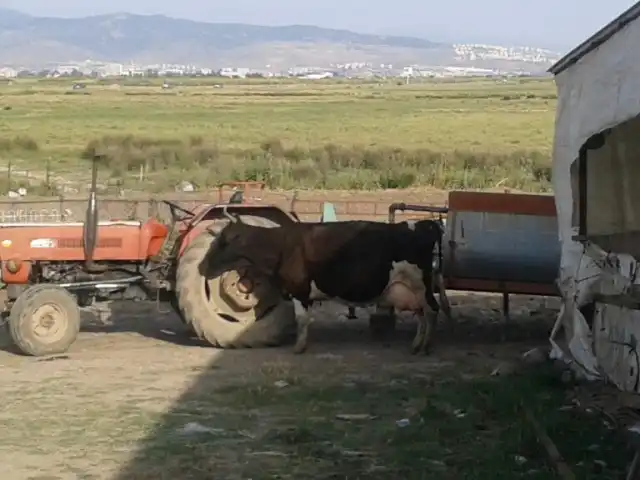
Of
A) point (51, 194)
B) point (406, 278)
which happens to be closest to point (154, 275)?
point (406, 278)

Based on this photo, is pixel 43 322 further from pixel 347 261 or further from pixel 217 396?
pixel 347 261

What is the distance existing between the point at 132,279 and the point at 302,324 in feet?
5.90

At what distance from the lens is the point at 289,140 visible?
162 feet

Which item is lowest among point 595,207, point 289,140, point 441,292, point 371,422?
point 371,422

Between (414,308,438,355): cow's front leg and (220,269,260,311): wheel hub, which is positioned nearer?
(414,308,438,355): cow's front leg

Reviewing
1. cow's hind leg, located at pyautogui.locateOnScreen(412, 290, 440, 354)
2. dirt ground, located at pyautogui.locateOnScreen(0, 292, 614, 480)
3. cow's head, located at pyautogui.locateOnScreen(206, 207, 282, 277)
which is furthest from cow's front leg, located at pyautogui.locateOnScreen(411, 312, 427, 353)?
cow's head, located at pyautogui.locateOnScreen(206, 207, 282, 277)

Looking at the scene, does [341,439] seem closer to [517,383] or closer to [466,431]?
[466,431]

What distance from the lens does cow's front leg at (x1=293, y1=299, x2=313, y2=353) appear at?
11383 mm

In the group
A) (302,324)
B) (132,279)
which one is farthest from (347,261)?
(132,279)

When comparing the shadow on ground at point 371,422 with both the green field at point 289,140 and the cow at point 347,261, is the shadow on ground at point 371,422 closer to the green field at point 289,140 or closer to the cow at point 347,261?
the cow at point 347,261

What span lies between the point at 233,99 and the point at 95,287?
300 feet

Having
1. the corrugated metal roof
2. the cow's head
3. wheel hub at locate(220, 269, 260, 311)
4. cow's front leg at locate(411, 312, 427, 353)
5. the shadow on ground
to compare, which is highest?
the corrugated metal roof

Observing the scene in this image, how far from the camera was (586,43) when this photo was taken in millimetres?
9023

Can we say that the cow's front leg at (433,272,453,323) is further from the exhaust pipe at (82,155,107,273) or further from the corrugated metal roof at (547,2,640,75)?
the exhaust pipe at (82,155,107,273)
